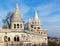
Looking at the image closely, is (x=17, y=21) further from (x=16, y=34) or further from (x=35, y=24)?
(x=35, y=24)

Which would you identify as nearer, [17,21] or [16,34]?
[16,34]

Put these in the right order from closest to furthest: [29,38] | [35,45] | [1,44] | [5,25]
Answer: [1,44] → [29,38] → [35,45] → [5,25]

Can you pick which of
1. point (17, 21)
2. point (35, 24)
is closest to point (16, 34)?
point (17, 21)

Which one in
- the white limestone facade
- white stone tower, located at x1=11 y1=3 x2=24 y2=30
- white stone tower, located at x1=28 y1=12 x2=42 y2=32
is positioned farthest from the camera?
white stone tower, located at x1=28 y1=12 x2=42 y2=32

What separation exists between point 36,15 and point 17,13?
15201 millimetres

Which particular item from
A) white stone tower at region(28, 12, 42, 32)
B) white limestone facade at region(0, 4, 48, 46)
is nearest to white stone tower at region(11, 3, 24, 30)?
white limestone facade at region(0, 4, 48, 46)

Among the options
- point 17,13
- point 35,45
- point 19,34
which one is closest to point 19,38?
point 19,34

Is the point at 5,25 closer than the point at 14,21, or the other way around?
the point at 14,21

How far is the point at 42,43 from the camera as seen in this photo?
2921 inches

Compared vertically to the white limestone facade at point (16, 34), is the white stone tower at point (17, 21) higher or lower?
higher

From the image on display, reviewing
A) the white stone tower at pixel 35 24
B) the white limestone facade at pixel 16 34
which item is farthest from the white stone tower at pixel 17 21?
the white stone tower at pixel 35 24

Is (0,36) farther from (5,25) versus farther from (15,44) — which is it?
(5,25)

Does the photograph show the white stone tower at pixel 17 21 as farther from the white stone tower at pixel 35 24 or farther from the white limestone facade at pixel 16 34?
the white stone tower at pixel 35 24

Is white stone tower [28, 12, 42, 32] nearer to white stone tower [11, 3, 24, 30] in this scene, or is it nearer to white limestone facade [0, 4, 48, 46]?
white limestone facade [0, 4, 48, 46]
